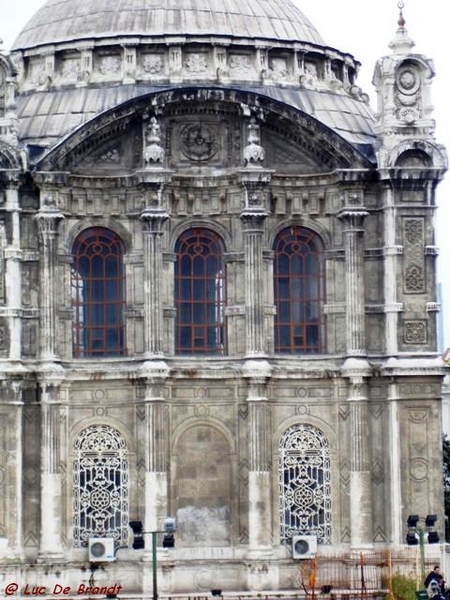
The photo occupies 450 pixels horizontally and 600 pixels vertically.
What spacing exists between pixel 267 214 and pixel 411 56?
19.1ft

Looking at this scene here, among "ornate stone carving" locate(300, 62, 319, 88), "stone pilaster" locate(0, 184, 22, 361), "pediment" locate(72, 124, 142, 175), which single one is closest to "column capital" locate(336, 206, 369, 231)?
"ornate stone carving" locate(300, 62, 319, 88)

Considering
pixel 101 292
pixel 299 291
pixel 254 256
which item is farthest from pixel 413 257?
pixel 101 292

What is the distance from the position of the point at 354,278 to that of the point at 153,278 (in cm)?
534

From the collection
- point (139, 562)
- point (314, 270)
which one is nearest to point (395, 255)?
point (314, 270)

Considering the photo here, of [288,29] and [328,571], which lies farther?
[288,29]

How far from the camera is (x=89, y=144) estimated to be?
2244 inches

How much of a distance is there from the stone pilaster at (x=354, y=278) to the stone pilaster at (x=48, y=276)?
7.60m

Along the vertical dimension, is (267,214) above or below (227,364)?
above

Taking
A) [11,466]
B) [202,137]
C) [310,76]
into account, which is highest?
[310,76]

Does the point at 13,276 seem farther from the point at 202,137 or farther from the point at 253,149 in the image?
the point at 253,149

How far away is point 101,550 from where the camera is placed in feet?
183

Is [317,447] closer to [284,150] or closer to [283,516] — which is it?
[283,516]

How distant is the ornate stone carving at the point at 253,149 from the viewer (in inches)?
2245

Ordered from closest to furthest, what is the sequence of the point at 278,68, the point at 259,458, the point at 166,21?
the point at 259,458
the point at 166,21
the point at 278,68
